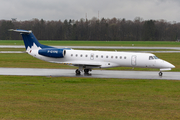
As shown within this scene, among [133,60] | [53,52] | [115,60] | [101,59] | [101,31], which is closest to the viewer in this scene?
[133,60]

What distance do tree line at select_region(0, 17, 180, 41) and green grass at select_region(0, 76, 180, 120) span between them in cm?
14529

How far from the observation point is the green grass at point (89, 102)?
12.3 metres

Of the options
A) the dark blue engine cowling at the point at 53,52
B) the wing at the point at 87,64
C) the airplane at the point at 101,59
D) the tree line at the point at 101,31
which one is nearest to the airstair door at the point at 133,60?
the airplane at the point at 101,59

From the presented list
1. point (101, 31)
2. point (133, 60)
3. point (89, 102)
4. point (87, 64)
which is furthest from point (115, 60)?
point (101, 31)

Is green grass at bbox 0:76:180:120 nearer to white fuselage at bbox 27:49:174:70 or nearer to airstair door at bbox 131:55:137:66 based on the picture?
white fuselage at bbox 27:49:174:70

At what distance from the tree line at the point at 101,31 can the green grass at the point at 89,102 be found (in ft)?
477

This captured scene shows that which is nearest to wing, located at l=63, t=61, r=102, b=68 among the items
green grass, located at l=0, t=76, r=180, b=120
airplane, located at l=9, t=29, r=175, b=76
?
airplane, located at l=9, t=29, r=175, b=76

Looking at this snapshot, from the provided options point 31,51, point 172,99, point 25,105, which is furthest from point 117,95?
point 31,51

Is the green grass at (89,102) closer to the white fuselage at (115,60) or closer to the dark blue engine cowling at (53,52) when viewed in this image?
the white fuselage at (115,60)

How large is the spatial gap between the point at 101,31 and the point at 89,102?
159 metres

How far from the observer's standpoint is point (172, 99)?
16.0m

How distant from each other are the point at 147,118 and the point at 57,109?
439 cm

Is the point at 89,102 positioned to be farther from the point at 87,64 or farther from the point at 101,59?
the point at 101,59

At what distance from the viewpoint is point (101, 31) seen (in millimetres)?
172000
